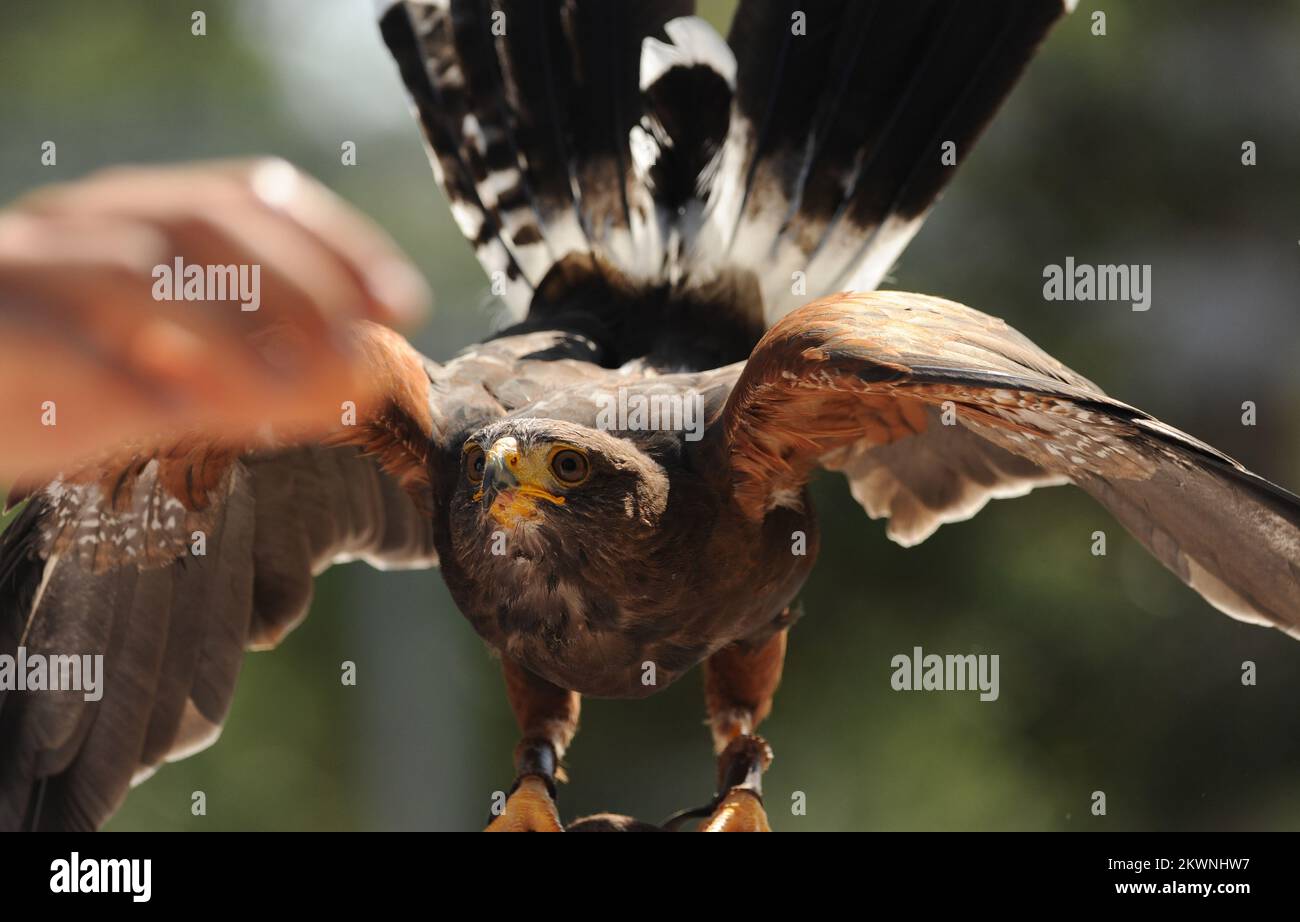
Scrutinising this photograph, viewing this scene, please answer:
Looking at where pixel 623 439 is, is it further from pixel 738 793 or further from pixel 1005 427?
pixel 738 793

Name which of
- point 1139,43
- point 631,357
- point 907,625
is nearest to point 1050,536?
point 907,625

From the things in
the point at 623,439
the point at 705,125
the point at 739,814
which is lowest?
the point at 739,814

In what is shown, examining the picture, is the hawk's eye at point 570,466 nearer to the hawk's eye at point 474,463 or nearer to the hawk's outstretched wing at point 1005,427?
the hawk's eye at point 474,463

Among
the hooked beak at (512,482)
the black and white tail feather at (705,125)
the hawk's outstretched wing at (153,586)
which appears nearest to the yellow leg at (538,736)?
the hawk's outstretched wing at (153,586)

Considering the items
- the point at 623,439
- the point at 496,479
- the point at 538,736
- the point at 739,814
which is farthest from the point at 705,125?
the point at 739,814

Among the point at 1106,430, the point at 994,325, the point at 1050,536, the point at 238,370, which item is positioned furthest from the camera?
the point at 1050,536
